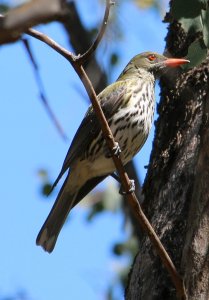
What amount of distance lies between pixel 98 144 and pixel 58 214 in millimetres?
474

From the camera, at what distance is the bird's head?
4.05 meters

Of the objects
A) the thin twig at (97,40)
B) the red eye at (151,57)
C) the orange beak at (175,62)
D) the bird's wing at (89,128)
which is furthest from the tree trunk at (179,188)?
the thin twig at (97,40)

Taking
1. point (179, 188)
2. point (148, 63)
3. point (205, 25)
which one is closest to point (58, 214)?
point (179, 188)

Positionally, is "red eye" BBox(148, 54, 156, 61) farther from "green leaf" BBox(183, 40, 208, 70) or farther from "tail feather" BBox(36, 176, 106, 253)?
"green leaf" BBox(183, 40, 208, 70)

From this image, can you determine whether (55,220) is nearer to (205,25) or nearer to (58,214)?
(58,214)

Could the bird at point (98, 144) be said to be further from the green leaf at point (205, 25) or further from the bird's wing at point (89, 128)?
the green leaf at point (205, 25)

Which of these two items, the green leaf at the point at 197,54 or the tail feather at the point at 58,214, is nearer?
the green leaf at the point at 197,54

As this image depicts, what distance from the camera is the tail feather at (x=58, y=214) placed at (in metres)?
3.25

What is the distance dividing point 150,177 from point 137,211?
1.28 metres

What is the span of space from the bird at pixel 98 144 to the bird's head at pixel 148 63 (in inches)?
15.4

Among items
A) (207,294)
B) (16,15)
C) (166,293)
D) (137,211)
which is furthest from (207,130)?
(16,15)

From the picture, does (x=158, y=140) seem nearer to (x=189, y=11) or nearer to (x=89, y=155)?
(x=89, y=155)

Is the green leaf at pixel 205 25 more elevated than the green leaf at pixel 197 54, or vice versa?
the green leaf at pixel 205 25

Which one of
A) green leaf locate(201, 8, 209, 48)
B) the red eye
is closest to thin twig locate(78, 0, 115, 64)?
green leaf locate(201, 8, 209, 48)
